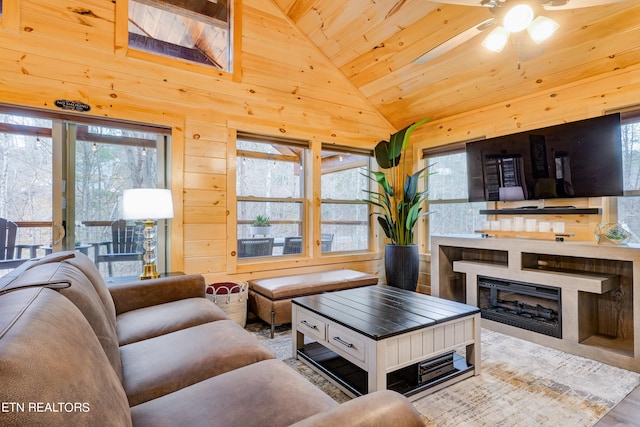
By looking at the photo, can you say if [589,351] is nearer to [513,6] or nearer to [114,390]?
[513,6]

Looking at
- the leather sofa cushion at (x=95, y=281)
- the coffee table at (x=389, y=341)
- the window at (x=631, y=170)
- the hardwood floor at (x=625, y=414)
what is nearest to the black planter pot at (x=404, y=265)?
the coffee table at (x=389, y=341)

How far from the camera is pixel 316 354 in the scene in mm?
2533

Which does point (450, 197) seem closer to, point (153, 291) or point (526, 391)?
point (526, 391)

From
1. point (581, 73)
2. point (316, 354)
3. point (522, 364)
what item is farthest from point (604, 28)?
point (316, 354)

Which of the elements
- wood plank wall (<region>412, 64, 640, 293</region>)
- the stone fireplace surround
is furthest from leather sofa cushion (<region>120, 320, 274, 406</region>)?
wood plank wall (<region>412, 64, 640, 293</region>)

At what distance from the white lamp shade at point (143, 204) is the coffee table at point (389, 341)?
4.63 feet

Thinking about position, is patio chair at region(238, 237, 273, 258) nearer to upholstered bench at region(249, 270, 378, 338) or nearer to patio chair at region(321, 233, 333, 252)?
upholstered bench at region(249, 270, 378, 338)

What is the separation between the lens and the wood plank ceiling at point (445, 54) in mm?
2691

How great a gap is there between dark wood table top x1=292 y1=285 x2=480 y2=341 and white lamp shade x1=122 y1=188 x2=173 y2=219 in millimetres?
1390

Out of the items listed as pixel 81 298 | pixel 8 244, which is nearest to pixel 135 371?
pixel 81 298

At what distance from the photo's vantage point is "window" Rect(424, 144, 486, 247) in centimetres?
421

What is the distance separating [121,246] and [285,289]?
64.6 inches

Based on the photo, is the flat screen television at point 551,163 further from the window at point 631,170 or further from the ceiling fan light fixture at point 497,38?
the ceiling fan light fixture at point 497,38

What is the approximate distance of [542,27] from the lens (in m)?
2.04
